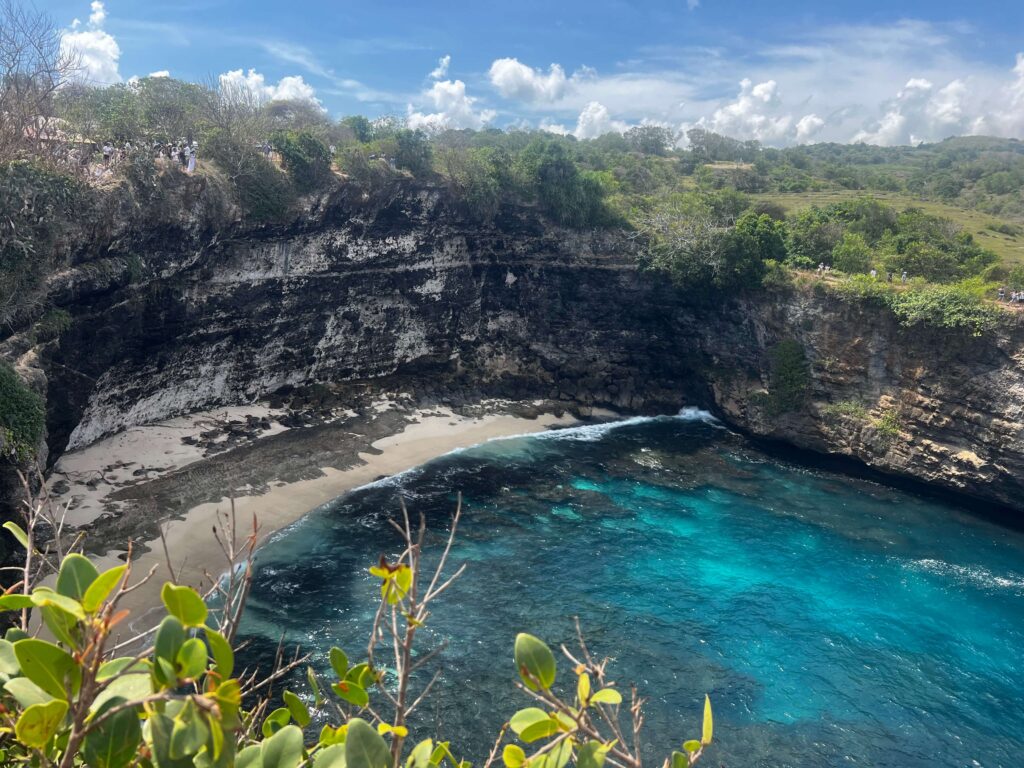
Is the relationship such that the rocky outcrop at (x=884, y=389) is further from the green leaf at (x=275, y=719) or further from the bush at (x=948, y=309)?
the green leaf at (x=275, y=719)

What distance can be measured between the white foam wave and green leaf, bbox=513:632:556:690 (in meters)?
30.8

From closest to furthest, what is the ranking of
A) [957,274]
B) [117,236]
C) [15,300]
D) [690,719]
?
[690,719], [15,300], [117,236], [957,274]

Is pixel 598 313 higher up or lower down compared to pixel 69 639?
lower down

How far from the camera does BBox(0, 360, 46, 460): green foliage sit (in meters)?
19.4

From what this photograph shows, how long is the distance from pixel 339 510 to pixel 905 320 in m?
31.6

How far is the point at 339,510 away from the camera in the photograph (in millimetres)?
29625

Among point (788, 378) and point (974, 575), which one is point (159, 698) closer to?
point (974, 575)

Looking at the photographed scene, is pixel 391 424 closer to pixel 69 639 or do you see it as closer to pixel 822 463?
pixel 822 463

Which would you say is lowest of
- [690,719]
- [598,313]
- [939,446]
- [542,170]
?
[690,719]

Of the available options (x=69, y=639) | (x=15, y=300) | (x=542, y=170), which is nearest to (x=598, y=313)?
(x=542, y=170)

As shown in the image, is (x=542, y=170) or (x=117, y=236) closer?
(x=117, y=236)

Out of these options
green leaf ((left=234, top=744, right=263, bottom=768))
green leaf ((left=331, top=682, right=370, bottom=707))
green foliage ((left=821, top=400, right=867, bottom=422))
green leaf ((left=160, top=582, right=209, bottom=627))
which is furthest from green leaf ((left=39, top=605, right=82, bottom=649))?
green foliage ((left=821, top=400, right=867, bottom=422))

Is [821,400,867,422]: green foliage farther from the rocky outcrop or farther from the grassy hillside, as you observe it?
the grassy hillside

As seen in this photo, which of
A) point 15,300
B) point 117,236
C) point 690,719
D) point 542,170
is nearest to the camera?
point 690,719
